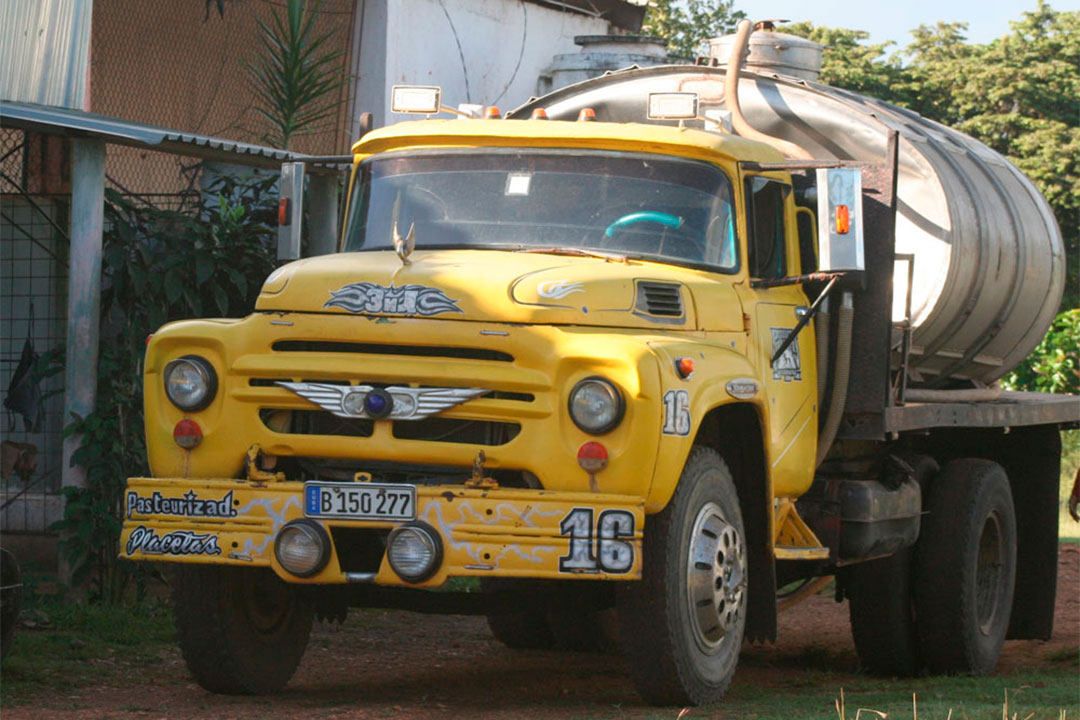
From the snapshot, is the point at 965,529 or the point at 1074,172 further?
the point at 1074,172

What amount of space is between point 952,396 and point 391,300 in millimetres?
4242

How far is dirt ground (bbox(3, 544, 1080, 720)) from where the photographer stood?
21.8 feet

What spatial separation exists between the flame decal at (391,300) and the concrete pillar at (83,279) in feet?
10.2

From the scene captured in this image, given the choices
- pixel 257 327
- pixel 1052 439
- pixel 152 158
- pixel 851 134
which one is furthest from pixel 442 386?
pixel 152 158

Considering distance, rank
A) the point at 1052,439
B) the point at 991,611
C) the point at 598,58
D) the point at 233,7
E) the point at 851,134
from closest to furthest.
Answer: the point at 851,134 < the point at 991,611 < the point at 1052,439 < the point at 233,7 < the point at 598,58

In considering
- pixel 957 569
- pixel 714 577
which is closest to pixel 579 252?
pixel 714 577

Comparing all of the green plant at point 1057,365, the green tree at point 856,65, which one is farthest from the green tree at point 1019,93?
the green plant at point 1057,365

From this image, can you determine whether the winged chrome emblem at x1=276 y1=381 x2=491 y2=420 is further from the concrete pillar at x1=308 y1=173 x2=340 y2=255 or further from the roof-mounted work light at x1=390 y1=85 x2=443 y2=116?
the concrete pillar at x1=308 y1=173 x2=340 y2=255

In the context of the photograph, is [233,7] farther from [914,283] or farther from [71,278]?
[914,283]

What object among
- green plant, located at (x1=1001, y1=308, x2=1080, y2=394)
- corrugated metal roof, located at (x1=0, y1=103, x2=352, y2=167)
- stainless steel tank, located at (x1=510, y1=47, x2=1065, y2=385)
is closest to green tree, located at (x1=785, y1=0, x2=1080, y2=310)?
green plant, located at (x1=1001, y1=308, x2=1080, y2=394)

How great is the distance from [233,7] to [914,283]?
7800 millimetres

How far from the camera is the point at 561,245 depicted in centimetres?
711

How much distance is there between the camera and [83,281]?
914cm

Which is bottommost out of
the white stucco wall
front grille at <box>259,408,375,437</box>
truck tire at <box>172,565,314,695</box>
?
truck tire at <box>172,565,314,695</box>
